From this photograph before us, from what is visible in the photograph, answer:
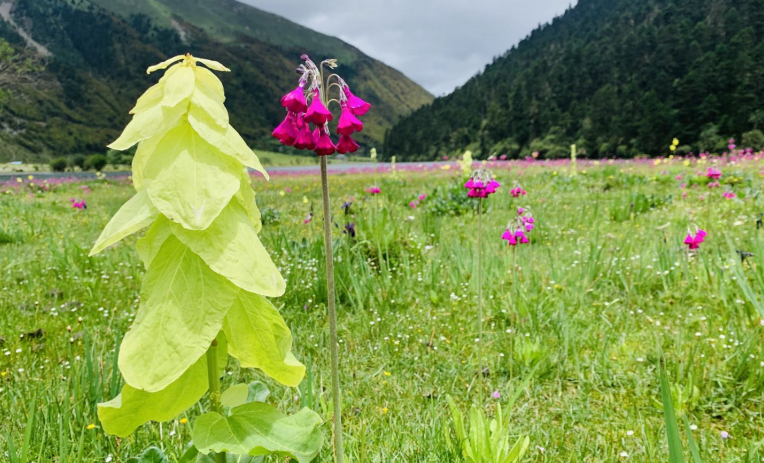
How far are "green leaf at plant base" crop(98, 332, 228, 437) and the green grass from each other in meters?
0.69

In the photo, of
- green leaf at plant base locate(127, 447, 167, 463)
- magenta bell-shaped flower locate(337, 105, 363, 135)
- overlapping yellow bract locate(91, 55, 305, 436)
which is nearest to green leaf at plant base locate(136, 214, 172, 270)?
overlapping yellow bract locate(91, 55, 305, 436)

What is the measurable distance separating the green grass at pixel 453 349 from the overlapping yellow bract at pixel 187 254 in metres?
0.80

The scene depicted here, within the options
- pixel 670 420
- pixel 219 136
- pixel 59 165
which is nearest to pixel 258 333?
pixel 219 136


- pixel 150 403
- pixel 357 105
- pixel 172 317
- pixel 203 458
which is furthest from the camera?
pixel 357 105

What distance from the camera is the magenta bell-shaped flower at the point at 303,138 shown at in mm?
1205

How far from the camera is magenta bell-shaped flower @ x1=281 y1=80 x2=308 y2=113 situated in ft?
3.90

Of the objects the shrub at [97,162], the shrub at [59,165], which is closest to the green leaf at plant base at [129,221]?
the shrub at [97,162]

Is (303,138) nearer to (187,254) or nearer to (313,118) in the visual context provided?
(313,118)

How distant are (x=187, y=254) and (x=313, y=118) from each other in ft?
1.76

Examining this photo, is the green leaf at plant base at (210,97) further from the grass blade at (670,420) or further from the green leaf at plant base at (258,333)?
the grass blade at (670,420)

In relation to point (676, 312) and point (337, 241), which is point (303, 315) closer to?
point (337, 241)

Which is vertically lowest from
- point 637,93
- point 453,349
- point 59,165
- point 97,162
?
point 453,349

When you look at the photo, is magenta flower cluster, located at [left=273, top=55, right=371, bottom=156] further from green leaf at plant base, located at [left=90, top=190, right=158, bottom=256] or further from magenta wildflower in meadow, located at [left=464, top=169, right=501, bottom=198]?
magenta wildflower in meadow, located at [left=464, top=169, right=501, bottom=198]

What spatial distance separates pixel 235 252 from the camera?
812 mm
